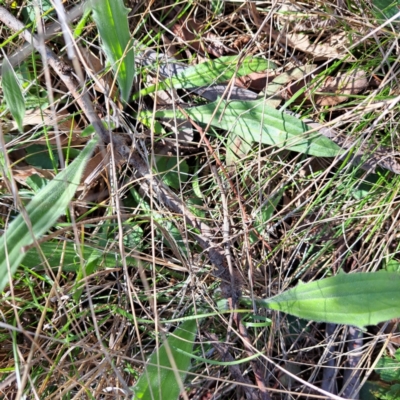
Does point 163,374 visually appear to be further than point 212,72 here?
No

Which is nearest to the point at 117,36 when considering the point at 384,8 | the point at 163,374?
the point at 384,8

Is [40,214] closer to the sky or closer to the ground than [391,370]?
closer to the sky

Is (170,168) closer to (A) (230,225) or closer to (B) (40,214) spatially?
(A) (230,225)

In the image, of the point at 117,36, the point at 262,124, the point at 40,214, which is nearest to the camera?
the point at 40,214

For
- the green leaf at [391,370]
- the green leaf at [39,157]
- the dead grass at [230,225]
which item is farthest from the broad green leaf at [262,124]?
the green leaf at [391,370]

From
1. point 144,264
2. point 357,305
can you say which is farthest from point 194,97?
point 357,305

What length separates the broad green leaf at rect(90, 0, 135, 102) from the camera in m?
1.11

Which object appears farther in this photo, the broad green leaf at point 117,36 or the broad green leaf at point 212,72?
the broad green leaf at point 212,72

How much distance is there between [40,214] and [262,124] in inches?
23.7

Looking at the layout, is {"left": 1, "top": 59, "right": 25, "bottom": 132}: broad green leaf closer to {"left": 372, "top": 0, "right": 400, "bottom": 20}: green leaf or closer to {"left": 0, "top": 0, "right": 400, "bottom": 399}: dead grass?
{"left": 0, "top": 0, "right": 400, "bottom": 399}: dead grass

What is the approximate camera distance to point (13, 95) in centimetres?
116

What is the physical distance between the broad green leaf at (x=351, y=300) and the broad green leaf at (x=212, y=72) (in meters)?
0.60

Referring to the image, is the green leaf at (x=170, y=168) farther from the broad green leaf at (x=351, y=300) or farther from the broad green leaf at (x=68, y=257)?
the broad green leaf at (x=351, y=300)

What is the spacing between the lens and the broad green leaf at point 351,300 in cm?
104
